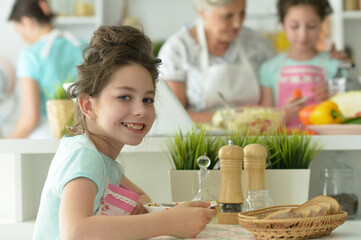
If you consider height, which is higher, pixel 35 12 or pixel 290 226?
pixel 35 12

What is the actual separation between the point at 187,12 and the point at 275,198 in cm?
281

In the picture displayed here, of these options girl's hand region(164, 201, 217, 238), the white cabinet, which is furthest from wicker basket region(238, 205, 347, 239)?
the white cabinet

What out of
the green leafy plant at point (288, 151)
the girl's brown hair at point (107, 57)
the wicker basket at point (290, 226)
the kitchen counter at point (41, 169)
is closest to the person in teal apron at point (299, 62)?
the kitchen counter at point (41, 169)

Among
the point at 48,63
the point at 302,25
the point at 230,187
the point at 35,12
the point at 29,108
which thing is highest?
the point at 35,12

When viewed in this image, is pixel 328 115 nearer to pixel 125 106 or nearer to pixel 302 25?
pixel 125 106

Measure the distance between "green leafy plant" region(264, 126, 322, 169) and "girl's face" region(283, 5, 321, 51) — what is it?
1.42 meters

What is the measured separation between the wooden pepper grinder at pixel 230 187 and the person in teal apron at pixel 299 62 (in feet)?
5.16

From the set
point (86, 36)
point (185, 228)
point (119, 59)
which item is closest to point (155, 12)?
point (86, 36)

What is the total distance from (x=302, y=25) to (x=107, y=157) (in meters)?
1.74

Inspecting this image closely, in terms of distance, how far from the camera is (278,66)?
2.76 meters

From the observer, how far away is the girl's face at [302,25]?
263 cm

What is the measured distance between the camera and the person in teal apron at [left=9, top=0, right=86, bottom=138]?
2.72 metres

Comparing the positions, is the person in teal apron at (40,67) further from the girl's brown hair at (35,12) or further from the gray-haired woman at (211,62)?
the gray-haired woman at (211,62)

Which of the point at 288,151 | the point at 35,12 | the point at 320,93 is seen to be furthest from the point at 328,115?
the point at 35,12
